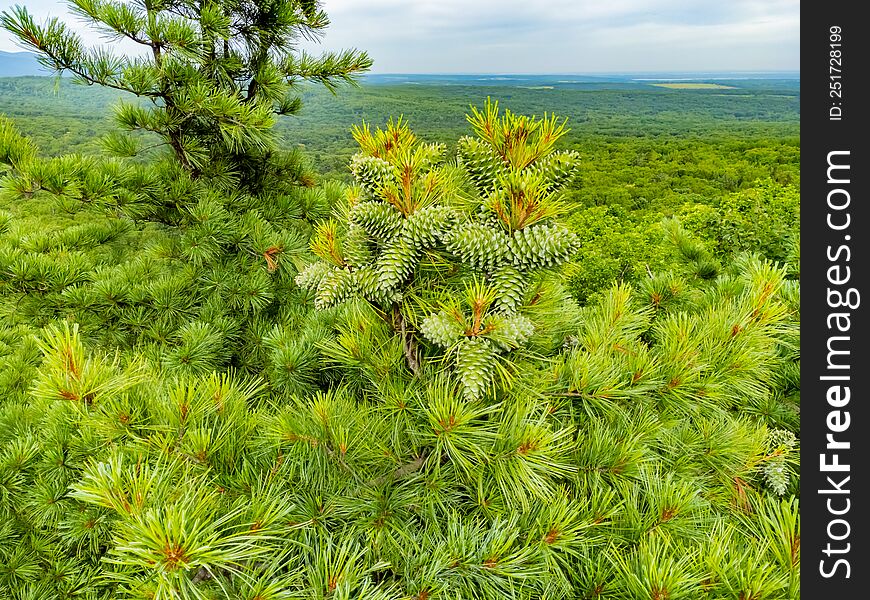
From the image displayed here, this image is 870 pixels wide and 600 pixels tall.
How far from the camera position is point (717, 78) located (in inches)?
1556

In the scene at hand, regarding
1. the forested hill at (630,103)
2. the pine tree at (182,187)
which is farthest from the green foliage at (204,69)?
the forested hill at (630,103)

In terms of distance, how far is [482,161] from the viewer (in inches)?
25.2

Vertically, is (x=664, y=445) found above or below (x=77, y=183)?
below

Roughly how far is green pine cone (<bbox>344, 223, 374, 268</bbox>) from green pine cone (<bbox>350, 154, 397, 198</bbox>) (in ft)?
A: 0.24

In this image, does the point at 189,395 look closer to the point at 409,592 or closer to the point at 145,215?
the point at 409,592

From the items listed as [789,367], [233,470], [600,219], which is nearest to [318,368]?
[233,470]

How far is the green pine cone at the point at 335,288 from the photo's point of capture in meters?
0.63

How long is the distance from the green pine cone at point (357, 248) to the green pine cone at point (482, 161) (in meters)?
0.19

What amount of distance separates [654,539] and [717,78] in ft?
167

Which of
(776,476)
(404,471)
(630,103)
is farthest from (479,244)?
(630,103)

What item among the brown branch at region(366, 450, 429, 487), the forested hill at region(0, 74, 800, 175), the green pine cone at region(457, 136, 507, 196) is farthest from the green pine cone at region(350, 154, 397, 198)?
the forested hill at region(0, 74, 800, 175)

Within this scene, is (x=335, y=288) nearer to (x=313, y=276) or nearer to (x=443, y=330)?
(x=313, y=276)

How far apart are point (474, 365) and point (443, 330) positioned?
65 mm

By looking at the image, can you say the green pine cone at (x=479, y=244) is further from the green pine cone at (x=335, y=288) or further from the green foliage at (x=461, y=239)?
the green pine cone at (x=335, y=288)
